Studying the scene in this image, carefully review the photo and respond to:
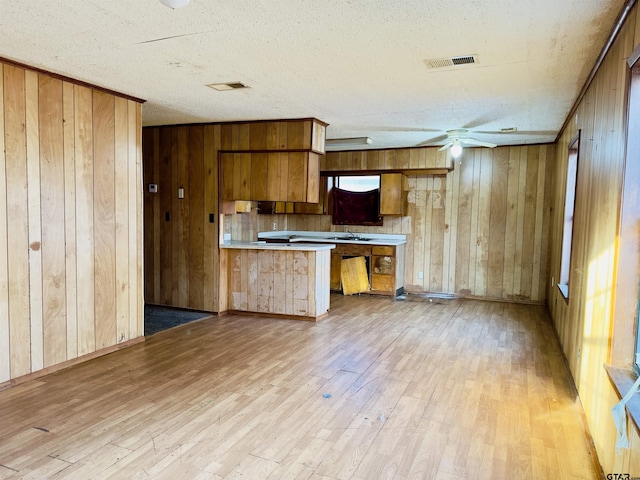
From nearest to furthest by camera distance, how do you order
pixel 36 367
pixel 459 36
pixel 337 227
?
1. pixel 459 36
2. pixel 36 367
3. pixel 337 227

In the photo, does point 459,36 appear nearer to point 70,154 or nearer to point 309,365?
point 309,365

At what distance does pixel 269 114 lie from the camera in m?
4.88

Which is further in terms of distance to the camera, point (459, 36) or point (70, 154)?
point (70, 154)

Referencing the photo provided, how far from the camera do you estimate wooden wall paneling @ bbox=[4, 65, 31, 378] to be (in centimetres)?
318

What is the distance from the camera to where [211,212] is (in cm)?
547

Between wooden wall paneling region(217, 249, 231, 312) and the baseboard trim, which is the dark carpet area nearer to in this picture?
wooden wall paneling region(217, 249, 231, 312)

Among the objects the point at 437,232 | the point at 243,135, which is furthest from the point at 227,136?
the point at 437,232

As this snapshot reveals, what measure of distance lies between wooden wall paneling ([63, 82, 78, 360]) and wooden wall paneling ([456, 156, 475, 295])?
5.48 m

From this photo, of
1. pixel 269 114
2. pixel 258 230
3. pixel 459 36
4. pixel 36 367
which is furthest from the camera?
pixel 258 230

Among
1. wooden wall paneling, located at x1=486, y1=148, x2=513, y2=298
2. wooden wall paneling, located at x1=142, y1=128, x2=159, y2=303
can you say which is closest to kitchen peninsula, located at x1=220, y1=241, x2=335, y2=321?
wooden wall paneling, located at x1=142, y1=128, x2=159, y2=303

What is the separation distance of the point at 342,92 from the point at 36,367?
3390mm

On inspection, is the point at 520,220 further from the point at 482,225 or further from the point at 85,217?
the point at 85,217

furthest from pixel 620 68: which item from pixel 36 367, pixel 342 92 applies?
pixel 36 367

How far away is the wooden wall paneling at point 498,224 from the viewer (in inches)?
266
